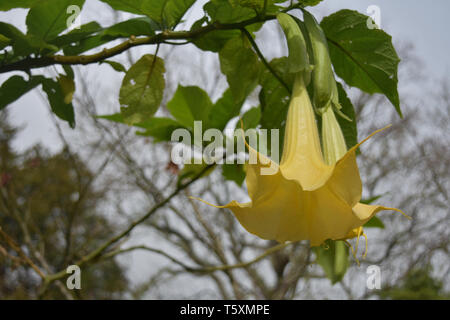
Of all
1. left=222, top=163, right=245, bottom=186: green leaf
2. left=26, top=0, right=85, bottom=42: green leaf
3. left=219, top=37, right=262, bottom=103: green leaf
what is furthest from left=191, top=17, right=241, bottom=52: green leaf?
left=222, top=163, right=245, bottom=186: green leaf

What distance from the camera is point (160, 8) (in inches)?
13.7

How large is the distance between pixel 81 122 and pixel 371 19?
2.52 m

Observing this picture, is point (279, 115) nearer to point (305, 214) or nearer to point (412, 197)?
point (305, 214)

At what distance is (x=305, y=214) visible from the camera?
0.81ft

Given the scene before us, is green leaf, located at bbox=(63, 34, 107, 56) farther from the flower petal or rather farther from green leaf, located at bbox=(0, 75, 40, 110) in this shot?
the flower petal

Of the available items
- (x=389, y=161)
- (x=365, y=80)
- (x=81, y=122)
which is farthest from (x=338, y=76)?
(x=389, y=161)

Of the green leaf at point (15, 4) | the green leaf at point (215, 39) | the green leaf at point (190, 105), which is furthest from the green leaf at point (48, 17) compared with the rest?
the green leaf at point (190, 105)

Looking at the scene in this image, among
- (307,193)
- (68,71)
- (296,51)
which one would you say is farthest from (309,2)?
(68,71)

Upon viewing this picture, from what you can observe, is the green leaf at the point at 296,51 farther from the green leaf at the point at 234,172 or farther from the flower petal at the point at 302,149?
the green leaf at the point at 234,172

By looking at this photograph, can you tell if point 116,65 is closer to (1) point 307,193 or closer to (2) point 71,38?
(2) point 71,38

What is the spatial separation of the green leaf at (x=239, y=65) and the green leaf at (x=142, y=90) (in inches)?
3.1

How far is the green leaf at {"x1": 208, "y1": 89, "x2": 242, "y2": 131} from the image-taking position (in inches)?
21.5

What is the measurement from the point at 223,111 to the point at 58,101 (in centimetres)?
22

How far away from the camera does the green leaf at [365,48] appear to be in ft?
1.12
